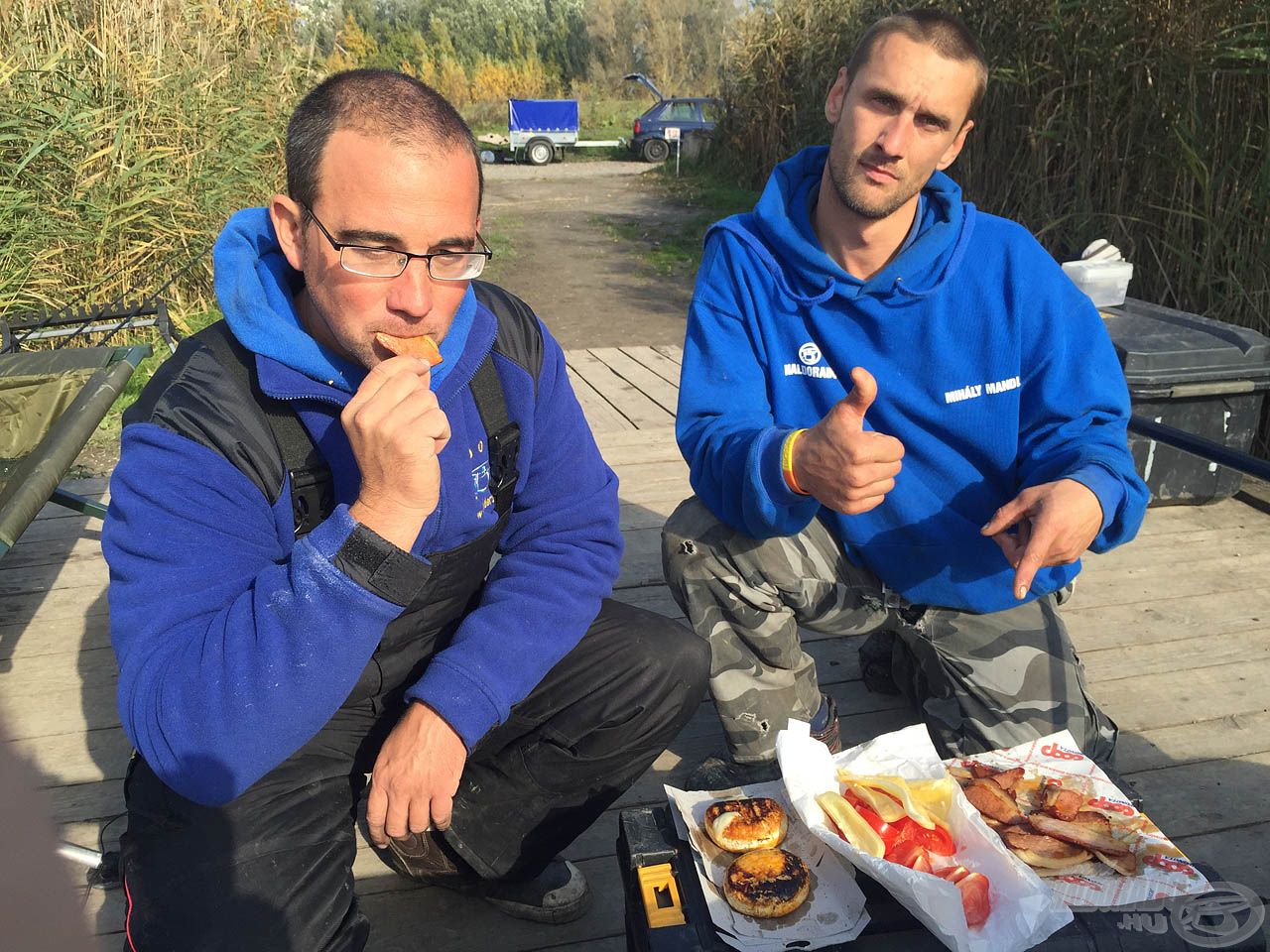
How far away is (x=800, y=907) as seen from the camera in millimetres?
1590

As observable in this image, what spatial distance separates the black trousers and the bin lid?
252 centimetres

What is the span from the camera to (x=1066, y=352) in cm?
243

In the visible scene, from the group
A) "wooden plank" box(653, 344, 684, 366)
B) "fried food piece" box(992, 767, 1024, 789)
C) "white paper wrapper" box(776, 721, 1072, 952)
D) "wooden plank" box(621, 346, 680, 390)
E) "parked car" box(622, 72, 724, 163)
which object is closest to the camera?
"white paper wrapper" box(776, 721, 1072, 952)

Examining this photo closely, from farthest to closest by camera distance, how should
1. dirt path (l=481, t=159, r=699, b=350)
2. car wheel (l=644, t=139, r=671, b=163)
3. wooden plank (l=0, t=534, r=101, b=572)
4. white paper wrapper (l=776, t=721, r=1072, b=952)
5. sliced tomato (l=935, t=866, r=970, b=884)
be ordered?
car wheel (l=644, t=139, r=671, b=163), dirt path (l=481, t=159, r=699, b=350), wooden plank (l=0, t=534, r=101, b=572), sliced tomato (l=935, t=866, r=970, b=884), white paper wrapper (l=776, t=721, r=1072, b=952)

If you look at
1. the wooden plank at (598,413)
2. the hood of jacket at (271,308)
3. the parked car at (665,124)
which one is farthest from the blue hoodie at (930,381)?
the parked car at (665,124)

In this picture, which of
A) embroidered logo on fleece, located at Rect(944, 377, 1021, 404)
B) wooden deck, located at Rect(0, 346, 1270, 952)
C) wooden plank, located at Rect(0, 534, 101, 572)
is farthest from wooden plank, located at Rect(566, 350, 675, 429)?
embroidered logo on fleece, located at Rect(944, 377, 1021, 404)

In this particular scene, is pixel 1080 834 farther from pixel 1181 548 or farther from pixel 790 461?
pixel 1181 548

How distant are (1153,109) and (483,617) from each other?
4782mm

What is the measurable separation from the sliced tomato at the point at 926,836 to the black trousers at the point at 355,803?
64 cm

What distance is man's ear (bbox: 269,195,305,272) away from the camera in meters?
1.94

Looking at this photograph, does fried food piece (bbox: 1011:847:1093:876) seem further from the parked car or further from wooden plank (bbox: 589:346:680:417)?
the parked car

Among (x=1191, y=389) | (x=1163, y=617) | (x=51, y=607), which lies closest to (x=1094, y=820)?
(x=1163, y=617)

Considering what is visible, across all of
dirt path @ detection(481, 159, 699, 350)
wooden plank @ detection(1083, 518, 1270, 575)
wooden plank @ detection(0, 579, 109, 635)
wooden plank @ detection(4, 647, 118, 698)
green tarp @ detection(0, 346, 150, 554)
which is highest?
green tarp @ detection(0, 346, 150, 554)

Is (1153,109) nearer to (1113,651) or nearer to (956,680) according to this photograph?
(1113,651)
